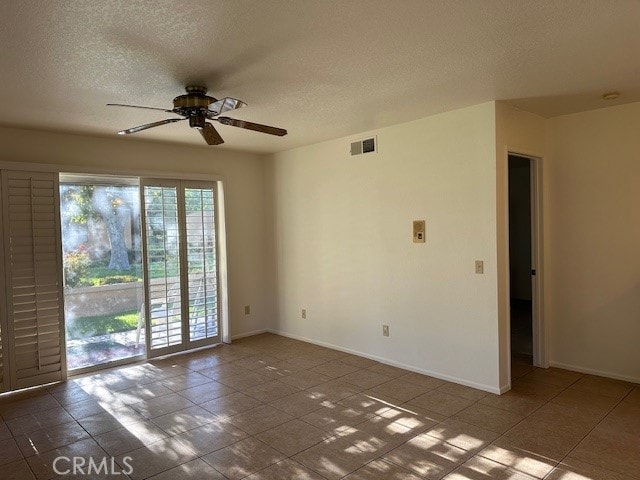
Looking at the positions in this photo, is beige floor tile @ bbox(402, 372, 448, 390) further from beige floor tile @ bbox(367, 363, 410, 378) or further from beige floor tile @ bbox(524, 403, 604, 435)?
beige floor tile @ bbox(524, 403, 604, 435)

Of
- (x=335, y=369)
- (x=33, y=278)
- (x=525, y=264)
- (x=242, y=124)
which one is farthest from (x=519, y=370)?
(x=33, y=278)

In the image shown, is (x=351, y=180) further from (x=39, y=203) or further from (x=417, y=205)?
(x=39, y=203)

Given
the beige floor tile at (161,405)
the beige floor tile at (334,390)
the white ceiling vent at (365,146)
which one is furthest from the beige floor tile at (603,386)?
the beige floor tile at (161,405)

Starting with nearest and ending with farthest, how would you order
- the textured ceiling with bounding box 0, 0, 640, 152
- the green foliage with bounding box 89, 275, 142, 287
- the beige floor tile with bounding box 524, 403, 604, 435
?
the textured ceiling with bounding box 0, 0, 640, 152
the beige floor tile with bounding box 524, 403, 604, 435
the green foliage with bounding box 89, 275, 142, 287

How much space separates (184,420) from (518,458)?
2.35m

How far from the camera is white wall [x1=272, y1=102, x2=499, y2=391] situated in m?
3.77

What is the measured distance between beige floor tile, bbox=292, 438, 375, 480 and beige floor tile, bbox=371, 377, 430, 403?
92 centimetres

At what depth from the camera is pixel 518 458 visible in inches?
106

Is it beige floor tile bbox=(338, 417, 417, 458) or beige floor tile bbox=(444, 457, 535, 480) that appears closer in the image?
beige floor tile bbox=(444, 457, 535, 480)

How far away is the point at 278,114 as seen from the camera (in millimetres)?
3852

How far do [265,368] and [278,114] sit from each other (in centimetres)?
254

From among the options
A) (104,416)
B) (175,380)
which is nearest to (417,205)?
(175,380)

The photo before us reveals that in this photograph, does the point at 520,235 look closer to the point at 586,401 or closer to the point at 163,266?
the point at 586,401

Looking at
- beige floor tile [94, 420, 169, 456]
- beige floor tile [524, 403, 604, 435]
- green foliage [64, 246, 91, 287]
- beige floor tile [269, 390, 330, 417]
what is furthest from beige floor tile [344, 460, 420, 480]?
green foliage [64, 246, 91, 287]
